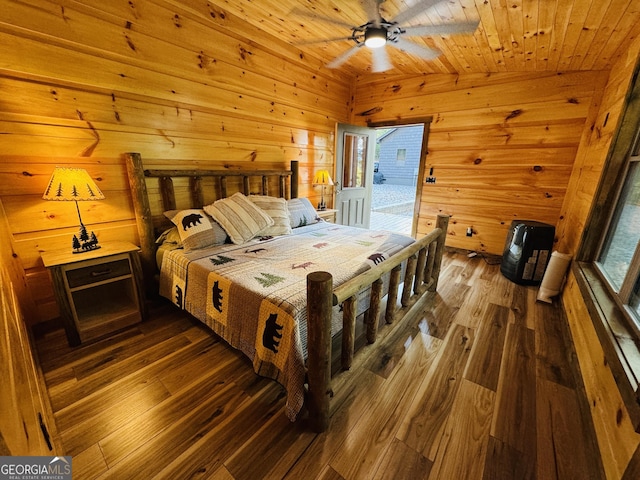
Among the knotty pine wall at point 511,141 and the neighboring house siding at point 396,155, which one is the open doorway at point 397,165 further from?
the knotty pine wall at point 511,141

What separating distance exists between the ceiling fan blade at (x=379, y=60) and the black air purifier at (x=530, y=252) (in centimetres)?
250

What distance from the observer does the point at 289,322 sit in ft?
3.98

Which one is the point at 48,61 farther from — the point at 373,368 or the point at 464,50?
the point at 464,50

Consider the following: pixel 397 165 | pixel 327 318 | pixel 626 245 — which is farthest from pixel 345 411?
pixel 397 165

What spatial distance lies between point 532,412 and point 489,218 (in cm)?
282

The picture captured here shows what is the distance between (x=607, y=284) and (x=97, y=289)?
3832 millimetres

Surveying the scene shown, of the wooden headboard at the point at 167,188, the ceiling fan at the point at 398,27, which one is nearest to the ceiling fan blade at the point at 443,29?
the ceiling fan at the point at 398,27

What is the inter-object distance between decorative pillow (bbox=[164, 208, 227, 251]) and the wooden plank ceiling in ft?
5.89

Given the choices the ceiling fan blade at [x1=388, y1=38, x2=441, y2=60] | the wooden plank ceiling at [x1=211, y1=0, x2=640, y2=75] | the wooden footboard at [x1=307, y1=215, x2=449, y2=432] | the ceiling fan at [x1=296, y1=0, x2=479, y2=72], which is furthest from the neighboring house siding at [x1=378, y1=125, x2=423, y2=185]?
the wooden footboard at [x1=307, y1=215, x2=449, y2=432]

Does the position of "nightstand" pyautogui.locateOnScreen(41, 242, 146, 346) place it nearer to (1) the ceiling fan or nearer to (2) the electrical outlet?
(1) the ceiling fan

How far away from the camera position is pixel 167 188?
233 centimetres

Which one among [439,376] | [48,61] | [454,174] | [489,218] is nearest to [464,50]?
[454,174]

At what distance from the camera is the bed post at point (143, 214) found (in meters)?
2.01

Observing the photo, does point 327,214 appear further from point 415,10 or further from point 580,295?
point 580,295
